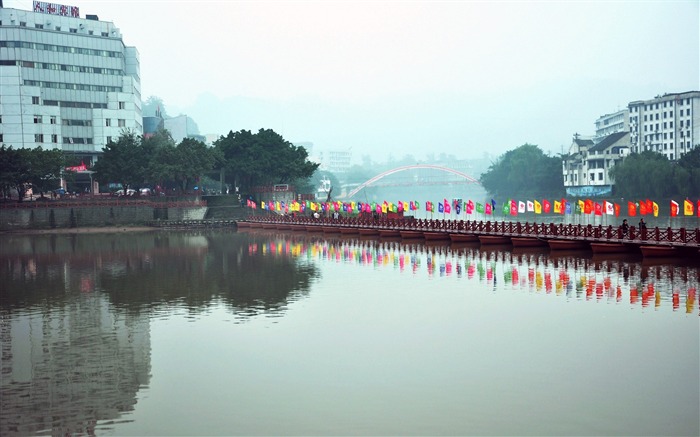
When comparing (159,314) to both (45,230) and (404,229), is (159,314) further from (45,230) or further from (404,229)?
(45,230)

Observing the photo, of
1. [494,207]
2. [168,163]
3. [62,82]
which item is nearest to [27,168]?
[168,163]

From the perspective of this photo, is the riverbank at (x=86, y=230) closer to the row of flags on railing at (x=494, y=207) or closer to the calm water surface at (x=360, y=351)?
the row of flags on railing at (x=494, y=207)

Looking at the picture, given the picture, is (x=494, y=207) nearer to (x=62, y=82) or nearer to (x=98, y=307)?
(x=98, y=307)

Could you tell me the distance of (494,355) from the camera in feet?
85.0

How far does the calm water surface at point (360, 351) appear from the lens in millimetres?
20031

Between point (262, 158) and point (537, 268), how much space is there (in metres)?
76.6

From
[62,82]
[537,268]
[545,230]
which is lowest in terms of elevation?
[537,268]

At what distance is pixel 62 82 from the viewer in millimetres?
121375

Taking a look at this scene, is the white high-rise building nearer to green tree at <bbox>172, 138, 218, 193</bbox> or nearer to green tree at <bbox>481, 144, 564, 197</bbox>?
green tree at <bbox>172, 138, 218, 193</bbox>

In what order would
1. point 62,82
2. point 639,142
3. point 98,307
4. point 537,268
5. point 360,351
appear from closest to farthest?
1. point 360,351
2. point 98,307
3. point 537,268
4. point 62,82
5. point 639,142

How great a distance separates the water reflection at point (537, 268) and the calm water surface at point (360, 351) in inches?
10.2

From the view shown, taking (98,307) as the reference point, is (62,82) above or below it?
above

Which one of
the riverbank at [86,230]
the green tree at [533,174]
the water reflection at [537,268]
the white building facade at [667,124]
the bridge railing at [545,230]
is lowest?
the water reflection at [537,268]

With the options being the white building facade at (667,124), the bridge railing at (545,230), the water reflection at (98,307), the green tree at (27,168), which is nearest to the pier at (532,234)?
the bridge railing at (545,230)
